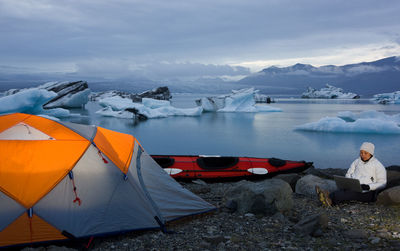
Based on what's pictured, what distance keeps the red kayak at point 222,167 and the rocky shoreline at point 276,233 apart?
2.24 meters

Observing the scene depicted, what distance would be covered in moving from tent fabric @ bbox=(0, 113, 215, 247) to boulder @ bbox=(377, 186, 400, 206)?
7.85ft

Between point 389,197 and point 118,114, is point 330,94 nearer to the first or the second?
point 118,114

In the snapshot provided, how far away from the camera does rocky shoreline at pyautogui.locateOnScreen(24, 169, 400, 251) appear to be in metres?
3.18

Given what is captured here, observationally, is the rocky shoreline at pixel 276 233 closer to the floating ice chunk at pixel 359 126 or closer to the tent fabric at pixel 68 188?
the tent fabric at pixel 68 188

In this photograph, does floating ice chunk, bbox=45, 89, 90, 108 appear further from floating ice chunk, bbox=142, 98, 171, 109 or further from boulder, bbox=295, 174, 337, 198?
boulder, bbox=295, 174, 337, 198

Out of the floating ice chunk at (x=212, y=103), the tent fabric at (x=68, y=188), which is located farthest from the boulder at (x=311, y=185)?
the floating ice chunk at (x=212, y=103)

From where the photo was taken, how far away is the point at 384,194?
14.3 feet

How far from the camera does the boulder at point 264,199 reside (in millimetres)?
4066


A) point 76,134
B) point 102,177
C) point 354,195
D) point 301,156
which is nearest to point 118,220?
point 102,177

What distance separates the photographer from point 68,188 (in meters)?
3.46

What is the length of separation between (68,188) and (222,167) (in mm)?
3713

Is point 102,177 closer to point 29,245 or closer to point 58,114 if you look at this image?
point 29,245

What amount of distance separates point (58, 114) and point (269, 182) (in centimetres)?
2662

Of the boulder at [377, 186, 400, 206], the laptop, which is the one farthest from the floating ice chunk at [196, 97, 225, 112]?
the boulder at [377, 186, 400, 206]
